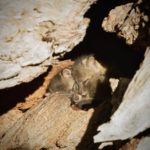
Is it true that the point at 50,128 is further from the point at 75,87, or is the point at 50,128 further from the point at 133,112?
the point at 133,112

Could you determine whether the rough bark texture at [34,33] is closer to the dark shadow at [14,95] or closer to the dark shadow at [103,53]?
the dark shadow at [103,53]

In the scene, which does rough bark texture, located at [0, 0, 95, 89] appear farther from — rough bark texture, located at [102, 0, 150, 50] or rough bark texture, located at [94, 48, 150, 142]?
rough bark texture, located at [94, 48, 150, 142]

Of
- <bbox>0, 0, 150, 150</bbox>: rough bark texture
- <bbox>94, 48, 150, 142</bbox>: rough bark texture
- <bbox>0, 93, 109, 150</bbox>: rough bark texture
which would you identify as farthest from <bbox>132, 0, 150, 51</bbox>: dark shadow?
<bbox>0, 93, 109, 150</bbox>: rough bark texture

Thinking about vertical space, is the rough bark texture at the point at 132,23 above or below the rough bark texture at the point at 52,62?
above

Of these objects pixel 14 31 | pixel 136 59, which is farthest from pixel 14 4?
pixel 136 59

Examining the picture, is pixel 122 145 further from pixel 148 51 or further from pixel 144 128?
pixel 148 51

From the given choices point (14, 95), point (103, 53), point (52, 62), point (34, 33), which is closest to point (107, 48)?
point (103, 53)

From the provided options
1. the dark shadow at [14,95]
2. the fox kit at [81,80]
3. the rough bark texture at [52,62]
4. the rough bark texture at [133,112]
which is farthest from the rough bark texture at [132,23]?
the dark shadow at [14,95]
